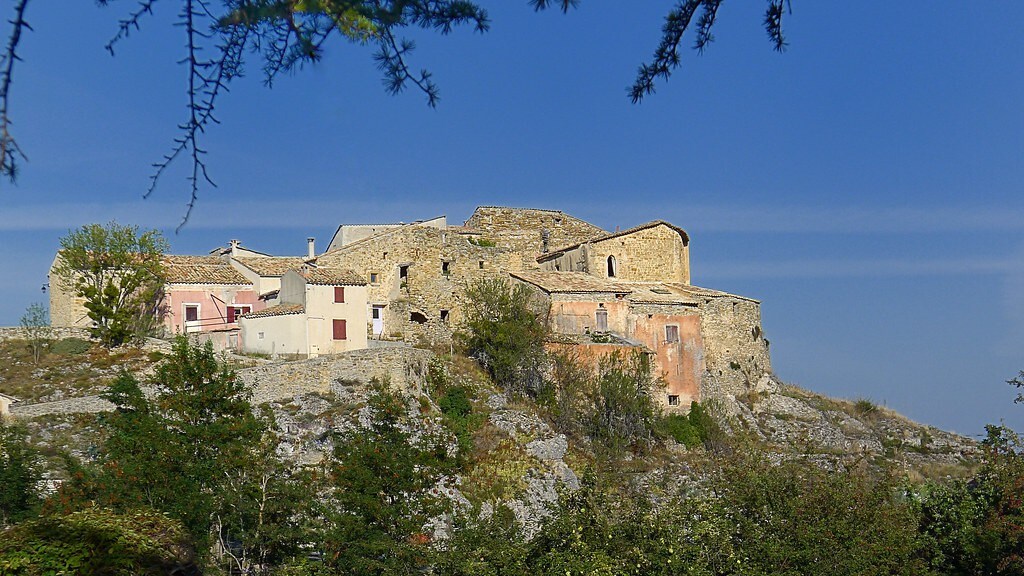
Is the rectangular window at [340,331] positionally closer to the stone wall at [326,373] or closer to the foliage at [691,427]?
the stone wall at [326,373]

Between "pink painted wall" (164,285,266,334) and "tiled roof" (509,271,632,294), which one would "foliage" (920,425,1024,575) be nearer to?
"tiled roof" (509,271,632,294)

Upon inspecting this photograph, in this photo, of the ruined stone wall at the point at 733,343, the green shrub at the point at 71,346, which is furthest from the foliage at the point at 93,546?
the ruined stone wall at the point at 733,343

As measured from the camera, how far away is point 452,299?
4256 centimetres

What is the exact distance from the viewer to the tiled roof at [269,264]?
1604 inches

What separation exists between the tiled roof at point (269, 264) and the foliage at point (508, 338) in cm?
788

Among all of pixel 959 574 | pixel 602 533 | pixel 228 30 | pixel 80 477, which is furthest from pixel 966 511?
pixel 228 30

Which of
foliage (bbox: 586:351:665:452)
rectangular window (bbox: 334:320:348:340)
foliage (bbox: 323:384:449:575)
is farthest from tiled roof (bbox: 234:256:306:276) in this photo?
foliage (bbox: 323:384:449:575)

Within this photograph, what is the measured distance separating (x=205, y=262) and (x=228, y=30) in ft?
126

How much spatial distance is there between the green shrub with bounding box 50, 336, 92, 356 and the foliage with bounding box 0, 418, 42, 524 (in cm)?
1428

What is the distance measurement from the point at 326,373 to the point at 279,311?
464 centimetres

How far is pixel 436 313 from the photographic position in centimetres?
4225

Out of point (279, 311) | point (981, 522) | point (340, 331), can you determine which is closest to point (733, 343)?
point (340, 331)

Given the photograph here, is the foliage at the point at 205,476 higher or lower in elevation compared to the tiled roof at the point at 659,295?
lower

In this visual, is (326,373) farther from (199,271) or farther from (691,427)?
(691,427)
